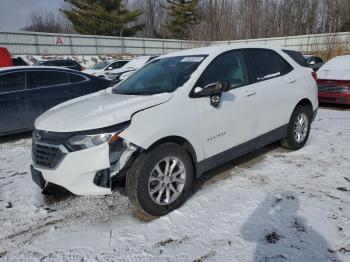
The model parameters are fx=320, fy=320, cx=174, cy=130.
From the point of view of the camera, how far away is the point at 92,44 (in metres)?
31.1

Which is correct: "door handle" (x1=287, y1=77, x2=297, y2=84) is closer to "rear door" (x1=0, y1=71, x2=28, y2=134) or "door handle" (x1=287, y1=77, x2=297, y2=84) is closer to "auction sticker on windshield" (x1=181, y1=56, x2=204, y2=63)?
"auction sticker on windshield" (x1=181, y1=56, x2=204, y2=63)

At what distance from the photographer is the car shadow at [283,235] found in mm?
2607

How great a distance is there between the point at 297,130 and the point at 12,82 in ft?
17.8

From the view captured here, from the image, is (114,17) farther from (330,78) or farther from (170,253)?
(170,253)

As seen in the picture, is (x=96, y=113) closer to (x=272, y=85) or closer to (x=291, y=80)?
(x=272, y=85)

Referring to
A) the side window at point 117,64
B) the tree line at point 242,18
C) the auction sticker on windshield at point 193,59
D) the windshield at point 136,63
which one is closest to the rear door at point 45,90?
the auction sticker on windshield at point 193,59

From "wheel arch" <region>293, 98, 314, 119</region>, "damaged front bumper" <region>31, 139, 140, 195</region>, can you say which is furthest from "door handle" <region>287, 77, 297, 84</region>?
"damaged front bumper" <region>31, 139, 140, 195</region>

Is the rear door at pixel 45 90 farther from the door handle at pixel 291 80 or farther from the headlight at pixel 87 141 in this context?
the door handle at pixel 291 80

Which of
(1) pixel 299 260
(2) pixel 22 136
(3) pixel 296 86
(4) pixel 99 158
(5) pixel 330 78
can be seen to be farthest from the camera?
(5) pixel 330 78

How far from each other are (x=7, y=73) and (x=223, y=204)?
16.8 ft

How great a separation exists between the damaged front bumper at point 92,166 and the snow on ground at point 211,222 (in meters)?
0.48

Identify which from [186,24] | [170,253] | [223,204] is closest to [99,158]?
[170,253]

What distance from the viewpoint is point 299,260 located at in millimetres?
2545

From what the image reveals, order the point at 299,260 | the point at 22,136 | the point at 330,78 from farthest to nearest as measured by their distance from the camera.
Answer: the point at 330,78 → the point at 22,136 → the point at 299,260
